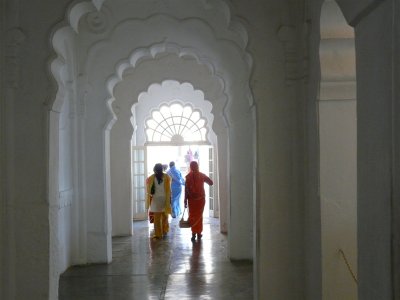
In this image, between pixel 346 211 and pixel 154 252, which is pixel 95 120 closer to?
pixel 154 252

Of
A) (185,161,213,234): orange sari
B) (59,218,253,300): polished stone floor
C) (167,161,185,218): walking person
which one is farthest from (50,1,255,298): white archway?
(167,161,185,218): walking person

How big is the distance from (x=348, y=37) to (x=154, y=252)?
573 centimetres

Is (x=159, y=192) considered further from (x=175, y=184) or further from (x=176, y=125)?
(x=176, y=125)

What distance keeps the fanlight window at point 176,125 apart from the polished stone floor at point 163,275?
431cm

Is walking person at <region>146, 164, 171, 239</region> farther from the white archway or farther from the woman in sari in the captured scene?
the white archway

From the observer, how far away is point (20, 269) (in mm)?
3846

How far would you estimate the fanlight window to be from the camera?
12578mm

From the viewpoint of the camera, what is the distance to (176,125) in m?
12.6

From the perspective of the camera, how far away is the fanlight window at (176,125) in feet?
41.3

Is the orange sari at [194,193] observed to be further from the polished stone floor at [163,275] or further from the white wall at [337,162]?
the white wall at [337,162]

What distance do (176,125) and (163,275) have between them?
6.60 m

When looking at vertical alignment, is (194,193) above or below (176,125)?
below

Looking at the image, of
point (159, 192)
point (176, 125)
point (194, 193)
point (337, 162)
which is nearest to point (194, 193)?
point (194, 193)

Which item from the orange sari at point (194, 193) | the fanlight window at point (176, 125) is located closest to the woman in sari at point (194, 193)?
the orange sari at point (194, 193)
